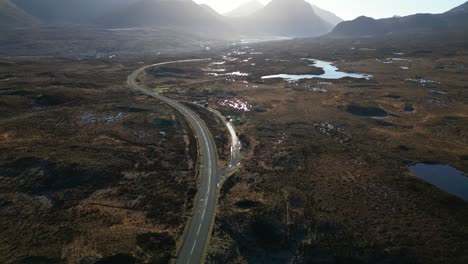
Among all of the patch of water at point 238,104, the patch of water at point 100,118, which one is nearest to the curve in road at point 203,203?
the patch of water at point 238,104

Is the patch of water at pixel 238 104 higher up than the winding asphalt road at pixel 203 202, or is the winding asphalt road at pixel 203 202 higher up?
the patch of water at pixel 238 104

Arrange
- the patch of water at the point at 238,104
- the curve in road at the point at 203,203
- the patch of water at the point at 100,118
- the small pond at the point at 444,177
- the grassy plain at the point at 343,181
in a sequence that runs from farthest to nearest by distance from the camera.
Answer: the patch of water at the point at 238,104 < the patch of water at the point at 100,118 < the small pond at the point at 444,177 < the grassy plain at the point at 343,181 < the curve in road at the point at 203,203

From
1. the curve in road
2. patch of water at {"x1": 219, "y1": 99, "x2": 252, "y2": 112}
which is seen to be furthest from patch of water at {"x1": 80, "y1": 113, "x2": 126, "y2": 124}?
patch of water at {"x1": 219, "y1": 99, "x2": 252, "y2": 112}

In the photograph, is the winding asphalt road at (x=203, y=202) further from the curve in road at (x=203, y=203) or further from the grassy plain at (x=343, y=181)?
Result: the grassy plain at (x=343, y=181)

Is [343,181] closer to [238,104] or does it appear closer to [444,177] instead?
[444,177]

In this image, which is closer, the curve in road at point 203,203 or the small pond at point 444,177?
the curve in road at point 203,203

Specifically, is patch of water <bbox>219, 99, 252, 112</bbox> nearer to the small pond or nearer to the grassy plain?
the grassy plain

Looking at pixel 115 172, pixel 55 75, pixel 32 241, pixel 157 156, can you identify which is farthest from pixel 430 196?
pixel 55 75

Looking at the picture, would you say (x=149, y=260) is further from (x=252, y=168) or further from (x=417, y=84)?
(x=417, y=84)
